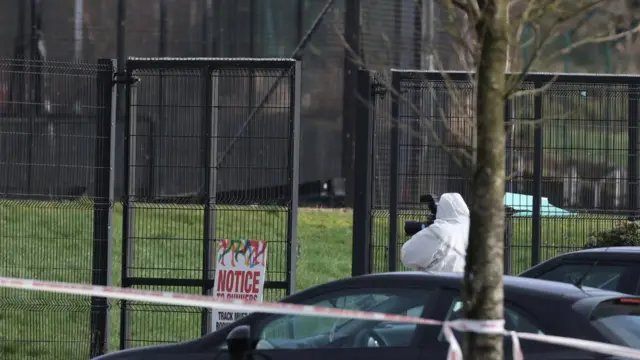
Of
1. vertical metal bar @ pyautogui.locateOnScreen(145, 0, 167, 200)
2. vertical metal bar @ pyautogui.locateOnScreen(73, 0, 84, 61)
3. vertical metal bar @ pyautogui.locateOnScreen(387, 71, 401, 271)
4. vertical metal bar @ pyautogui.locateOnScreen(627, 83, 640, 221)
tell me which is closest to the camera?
vertical metal bar @ pyautogui.locateOnScreen(145, 0, 167, 200)

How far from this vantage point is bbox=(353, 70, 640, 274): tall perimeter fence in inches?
472

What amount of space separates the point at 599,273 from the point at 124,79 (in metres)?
4.79

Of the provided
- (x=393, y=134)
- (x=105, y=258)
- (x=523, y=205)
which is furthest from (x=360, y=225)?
(x=105, y=258)

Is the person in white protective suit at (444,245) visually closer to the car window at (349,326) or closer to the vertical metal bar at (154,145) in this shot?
the car window at (349,326)

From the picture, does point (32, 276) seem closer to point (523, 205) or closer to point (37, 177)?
point (37, 177)

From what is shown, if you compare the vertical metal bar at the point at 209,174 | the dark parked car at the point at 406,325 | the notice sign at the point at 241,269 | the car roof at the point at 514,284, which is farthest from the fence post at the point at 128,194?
the car roof at the point at 514,284

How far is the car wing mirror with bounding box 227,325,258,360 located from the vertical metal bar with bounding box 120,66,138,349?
4133mm

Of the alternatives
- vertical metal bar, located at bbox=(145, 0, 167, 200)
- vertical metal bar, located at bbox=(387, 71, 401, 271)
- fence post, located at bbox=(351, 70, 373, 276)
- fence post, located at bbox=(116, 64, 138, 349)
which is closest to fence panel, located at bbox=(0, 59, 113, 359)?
fence post, located at bbox=(116, 64, 138, 349)

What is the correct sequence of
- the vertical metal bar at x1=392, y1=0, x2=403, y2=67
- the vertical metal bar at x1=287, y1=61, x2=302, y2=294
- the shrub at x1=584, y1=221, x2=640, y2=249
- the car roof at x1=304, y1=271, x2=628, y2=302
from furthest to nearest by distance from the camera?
the vertical metal bar at x1=392, y1=0, x2=403, y2=67 < the shrub at x1=584, y1=221, x2=640, y2=249 < the vertical metal bar at x1=287, y1=61, x2=302, y2=294 < the car roof at x1=304, y1=271, x2=628, y2=302

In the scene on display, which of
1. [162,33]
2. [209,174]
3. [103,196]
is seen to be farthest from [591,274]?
[162,33]

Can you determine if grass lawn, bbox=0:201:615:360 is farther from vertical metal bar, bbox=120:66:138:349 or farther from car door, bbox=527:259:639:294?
car door, bbox=527:259:639:294

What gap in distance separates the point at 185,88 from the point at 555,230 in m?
4.00

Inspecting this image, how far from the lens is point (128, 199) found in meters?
11.5

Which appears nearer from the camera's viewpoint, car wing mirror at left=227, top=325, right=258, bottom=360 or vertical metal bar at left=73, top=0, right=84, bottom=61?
car wing mirror at left=227, top=325, right=258, bottom=360
